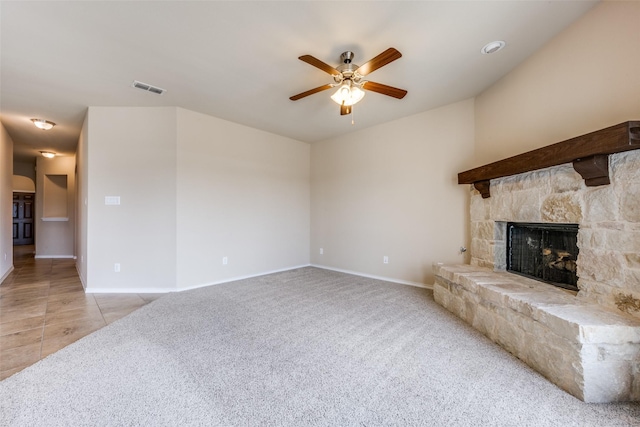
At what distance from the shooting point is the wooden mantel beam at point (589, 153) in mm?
1594

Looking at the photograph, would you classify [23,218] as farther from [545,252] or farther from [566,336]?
[545,252]

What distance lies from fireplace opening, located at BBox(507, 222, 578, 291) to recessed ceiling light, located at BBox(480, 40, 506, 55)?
5.57 ft

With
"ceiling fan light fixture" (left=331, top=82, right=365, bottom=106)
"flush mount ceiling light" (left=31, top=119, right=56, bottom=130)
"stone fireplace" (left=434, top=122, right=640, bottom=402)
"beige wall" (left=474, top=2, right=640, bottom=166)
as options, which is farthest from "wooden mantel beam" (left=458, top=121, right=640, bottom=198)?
"flush mount ceiling light" (left=31, top=119, right=56, bottom=130)

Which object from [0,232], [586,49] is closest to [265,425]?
[586,49]

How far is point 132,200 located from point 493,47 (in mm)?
→ 4642

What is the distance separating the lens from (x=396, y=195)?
425 cm

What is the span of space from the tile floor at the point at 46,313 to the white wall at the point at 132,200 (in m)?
0.34

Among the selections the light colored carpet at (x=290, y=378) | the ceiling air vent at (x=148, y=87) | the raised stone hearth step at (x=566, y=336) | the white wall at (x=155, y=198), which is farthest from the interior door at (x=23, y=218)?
the raised stone hearth step at (x=566, y=336)

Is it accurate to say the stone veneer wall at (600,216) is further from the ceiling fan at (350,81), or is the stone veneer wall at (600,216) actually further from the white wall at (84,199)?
the white wall at (84,199)

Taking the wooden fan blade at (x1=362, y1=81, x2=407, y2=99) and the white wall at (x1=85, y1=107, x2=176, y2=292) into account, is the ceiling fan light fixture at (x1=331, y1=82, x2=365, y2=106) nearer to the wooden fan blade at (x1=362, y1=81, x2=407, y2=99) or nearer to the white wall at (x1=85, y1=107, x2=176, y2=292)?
the wooden fan blade at (x1=362, y1=81, x2=407, y2=99)

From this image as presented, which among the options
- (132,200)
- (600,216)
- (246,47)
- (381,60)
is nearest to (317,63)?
(381,60)

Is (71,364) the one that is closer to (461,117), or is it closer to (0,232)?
(0,232)

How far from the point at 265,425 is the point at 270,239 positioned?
144 inches

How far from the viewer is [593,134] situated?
5.77ft
